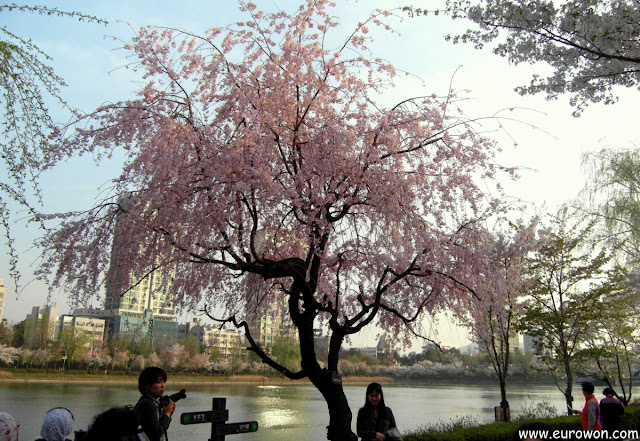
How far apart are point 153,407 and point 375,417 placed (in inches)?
91.7

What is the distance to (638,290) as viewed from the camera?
47.1 ft

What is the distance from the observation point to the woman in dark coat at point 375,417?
4.80 meters

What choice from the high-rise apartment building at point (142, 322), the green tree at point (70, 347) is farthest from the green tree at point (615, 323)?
the high-rise apartment building at point (142, 322)

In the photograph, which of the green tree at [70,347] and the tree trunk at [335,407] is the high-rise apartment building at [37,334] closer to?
the green tree at [70,347]

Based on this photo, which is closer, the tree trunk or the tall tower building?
the tree trunk

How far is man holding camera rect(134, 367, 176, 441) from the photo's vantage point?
139 inches

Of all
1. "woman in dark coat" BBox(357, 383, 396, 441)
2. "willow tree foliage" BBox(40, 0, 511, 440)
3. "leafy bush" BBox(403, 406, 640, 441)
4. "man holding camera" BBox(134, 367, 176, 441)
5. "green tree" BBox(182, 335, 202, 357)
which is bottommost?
"green tree" BBox(182, 335, 202, 357)

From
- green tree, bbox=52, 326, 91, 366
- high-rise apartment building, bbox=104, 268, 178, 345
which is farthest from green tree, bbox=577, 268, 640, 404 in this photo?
high-rise apartment building, bbox=104, 268, 178, 345

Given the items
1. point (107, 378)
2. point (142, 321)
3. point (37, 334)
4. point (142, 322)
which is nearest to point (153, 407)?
point (107, 378)

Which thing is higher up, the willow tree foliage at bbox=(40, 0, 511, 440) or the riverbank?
the willow tree foliage at bbox=(40, 0, 511, 440)

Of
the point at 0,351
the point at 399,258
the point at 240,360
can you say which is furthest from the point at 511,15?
the point at 240,360

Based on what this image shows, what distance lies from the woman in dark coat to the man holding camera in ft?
6.56

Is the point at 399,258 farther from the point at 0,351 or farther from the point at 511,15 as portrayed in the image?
the point at 0,351

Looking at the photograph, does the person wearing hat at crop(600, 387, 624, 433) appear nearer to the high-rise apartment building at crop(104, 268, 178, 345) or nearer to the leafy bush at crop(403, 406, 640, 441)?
the leafy bush at crop(403, 406, 640, 441)
